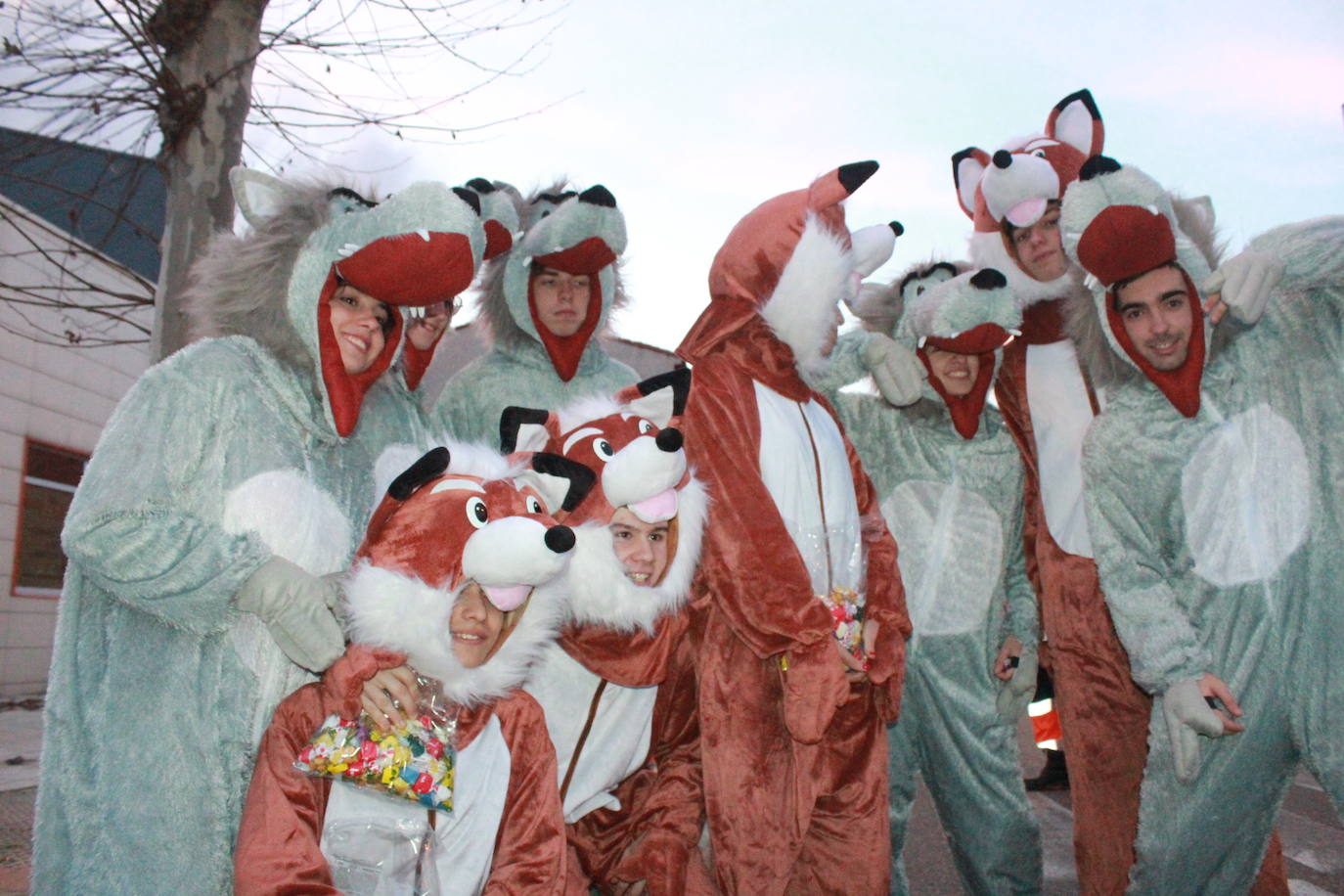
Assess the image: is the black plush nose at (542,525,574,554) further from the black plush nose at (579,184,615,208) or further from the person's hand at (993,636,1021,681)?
the person's hand at (993,636,1021,681)

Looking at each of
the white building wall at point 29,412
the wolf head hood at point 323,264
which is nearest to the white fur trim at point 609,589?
the wolf head hood at point 323,264

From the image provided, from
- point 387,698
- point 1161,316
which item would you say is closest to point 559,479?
point 387,698

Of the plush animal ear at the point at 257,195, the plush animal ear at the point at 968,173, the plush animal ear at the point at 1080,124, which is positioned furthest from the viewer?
the plush animal ear at the point at 968,173

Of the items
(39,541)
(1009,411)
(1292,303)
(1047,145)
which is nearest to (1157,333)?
(1292,303)

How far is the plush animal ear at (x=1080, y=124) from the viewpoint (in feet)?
12.5

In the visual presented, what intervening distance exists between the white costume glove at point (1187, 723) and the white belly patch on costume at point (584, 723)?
4.47 feet

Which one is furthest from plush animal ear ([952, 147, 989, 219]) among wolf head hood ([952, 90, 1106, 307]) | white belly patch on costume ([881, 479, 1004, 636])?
white belly patch on costume ([881, 479, 1004, 636])

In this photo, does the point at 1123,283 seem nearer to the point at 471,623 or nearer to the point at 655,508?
the point at 655,508

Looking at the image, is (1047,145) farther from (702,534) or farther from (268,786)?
(268,786)

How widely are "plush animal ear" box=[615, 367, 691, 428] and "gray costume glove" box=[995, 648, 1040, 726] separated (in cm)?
156

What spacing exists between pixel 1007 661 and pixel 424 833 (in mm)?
2121

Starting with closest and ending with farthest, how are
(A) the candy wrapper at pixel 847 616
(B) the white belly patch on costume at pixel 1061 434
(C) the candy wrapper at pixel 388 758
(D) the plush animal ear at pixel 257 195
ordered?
1. (C) the candy wrapper at pixel 388 758
2. (D) the plush animal ear at pixel 257 195
3. (A) the candy wrapper at pixel 847 616
4. (B) the white belly patch on costume at pixel 1061 434

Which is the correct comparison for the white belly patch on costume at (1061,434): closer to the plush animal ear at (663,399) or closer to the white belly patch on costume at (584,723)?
the plush animal ear at (663,399)

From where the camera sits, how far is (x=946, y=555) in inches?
135
